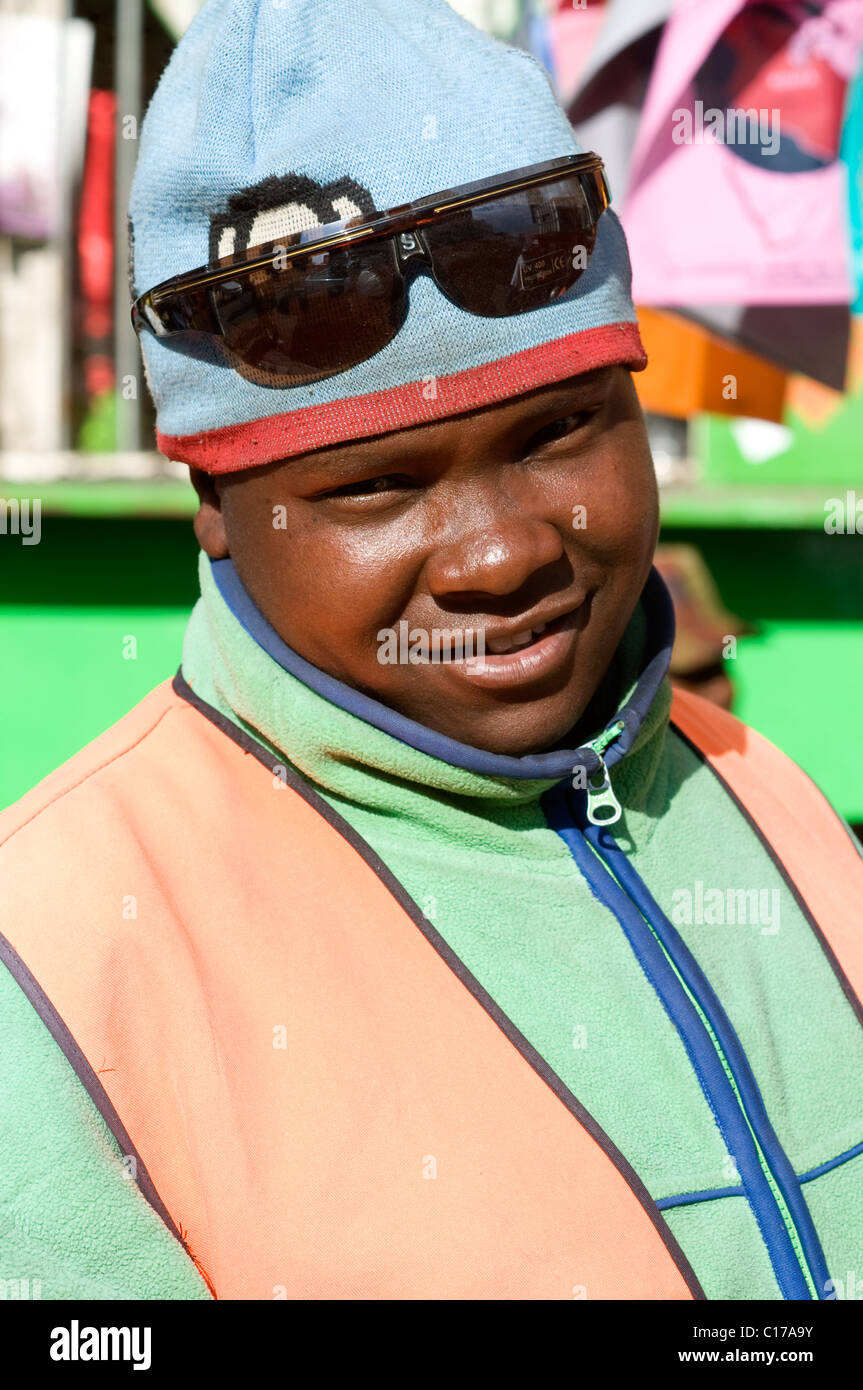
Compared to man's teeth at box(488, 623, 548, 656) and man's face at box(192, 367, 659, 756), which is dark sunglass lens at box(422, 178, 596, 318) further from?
man's teeth at box(488, 623, 548, 656)

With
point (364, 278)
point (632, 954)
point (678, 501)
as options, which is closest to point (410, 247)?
point (364, 278)

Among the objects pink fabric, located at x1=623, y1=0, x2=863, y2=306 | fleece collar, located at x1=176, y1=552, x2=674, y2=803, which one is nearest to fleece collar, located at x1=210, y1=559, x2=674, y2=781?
fleece collar, located at x1=176, y1=552, x2=674, y2=803

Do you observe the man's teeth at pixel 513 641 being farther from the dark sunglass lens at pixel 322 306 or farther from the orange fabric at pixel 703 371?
the orange fabric at pixel 703 371

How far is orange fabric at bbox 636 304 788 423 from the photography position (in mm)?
4230

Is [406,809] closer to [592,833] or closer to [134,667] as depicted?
[592,833]

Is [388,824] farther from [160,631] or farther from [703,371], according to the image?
[703,371]

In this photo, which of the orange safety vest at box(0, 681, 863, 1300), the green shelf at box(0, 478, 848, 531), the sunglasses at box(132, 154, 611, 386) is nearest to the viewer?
the orange safety vest at box(0, 681, 863, 1300)

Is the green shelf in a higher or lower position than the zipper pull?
higher

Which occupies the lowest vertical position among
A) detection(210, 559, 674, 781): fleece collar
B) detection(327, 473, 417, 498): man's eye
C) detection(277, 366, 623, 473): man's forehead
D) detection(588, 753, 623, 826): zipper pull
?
detection(588, 753, 623, 826): zipper pull

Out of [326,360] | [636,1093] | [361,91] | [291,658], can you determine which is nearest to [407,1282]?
[636,1093]

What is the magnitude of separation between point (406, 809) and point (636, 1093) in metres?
0.35

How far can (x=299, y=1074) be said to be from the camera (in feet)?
3.91

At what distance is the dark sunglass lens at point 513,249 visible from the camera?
1.27 meters

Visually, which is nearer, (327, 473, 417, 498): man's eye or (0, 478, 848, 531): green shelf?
(327, 473, 417, 498): man's eye
